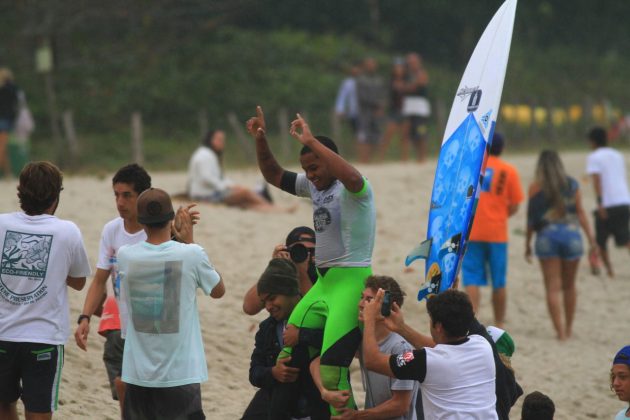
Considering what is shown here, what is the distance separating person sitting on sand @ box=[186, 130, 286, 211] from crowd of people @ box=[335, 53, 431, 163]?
16.3ft

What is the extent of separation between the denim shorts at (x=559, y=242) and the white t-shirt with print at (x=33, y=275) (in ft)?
18.3

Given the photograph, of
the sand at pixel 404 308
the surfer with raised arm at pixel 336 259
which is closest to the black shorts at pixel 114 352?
the sand at pixel 404 308

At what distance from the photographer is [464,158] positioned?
5824 mm

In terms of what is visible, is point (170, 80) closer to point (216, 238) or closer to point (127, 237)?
point (216, 238)

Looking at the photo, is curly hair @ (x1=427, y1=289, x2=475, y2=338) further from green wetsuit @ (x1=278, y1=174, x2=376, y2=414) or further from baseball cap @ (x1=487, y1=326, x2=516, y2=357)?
baseball cap @ (x1=487, y1=326, x2=516, y2=357)

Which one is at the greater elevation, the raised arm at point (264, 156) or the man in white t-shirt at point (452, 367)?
the raised arm at point (264, 156)

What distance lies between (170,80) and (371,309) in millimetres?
21887

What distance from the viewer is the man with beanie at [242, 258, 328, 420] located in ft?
17.5

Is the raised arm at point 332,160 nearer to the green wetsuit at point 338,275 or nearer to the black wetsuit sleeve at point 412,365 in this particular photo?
the green wetsuit at point 338,275

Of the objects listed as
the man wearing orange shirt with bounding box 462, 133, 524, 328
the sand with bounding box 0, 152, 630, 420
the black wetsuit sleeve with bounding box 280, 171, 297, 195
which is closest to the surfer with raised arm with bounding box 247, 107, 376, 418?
the black wetsuit sleeve with bounding box 280, 171, 297, 195

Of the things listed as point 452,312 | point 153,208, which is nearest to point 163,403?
point 153,208

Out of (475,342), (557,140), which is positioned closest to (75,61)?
(557,140)

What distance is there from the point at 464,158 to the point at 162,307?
1.89m

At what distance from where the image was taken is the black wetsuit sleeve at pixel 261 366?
541cm
